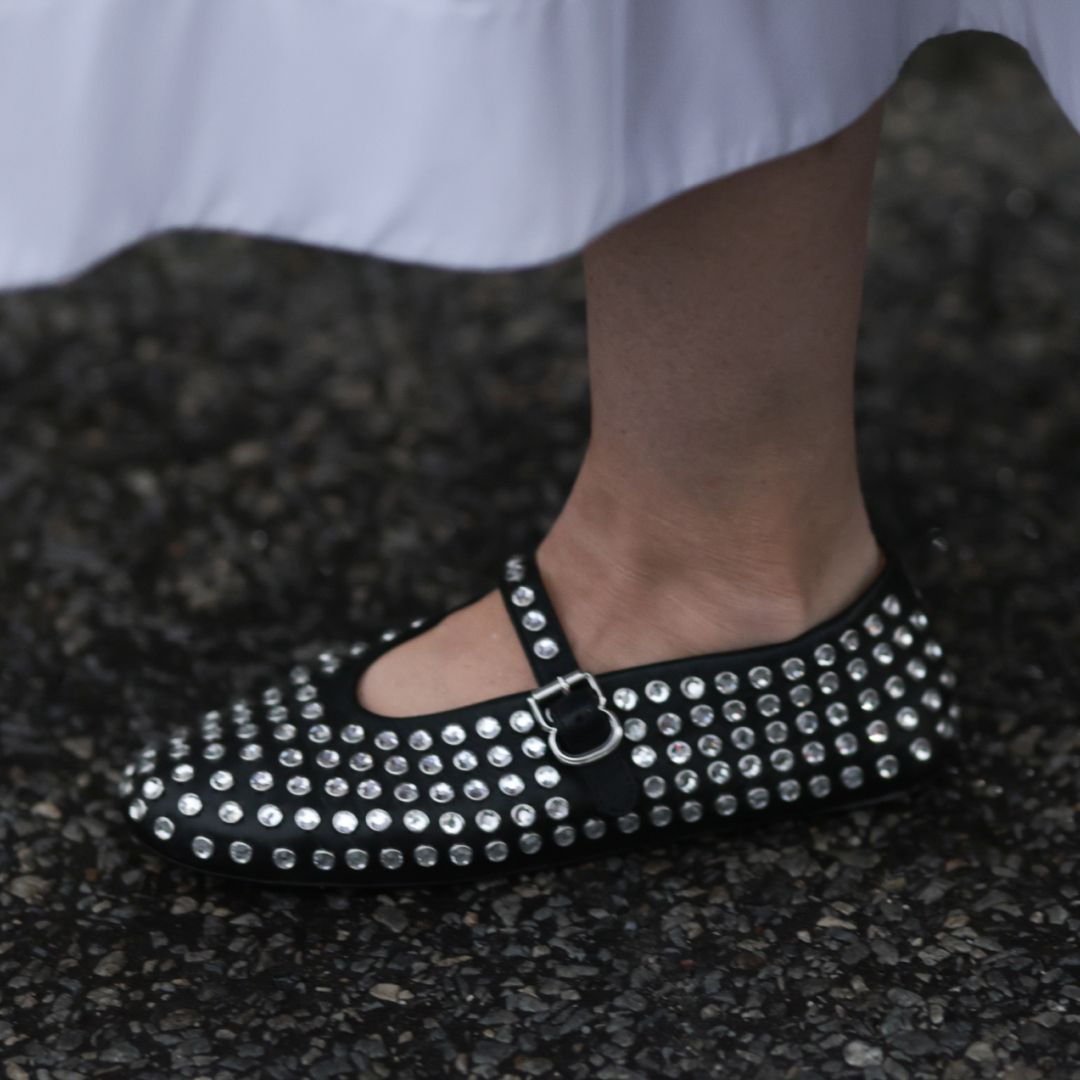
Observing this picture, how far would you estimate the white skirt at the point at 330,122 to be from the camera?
0.74 m

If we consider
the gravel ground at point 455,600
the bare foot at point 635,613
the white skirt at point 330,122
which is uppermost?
the white skirt at point 330,122

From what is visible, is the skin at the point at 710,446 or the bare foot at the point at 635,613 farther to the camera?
the bare foot at the point at 635,613

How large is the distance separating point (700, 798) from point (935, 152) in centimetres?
153

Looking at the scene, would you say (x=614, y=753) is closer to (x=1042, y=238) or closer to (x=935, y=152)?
(x=1042, y=238)

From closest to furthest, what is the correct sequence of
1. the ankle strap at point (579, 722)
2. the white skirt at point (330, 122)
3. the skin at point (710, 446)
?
the white skirt at point (330, 122)
the skin at point (710, 446)
the ankle strap at point (579, 722)

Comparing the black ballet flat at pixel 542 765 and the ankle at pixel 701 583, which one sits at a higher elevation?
the ankle at pixel 701 583

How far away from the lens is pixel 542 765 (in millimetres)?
1042

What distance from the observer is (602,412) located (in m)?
1.05

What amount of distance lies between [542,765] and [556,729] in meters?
0.03

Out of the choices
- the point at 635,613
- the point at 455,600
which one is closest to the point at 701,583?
the point at 635,613

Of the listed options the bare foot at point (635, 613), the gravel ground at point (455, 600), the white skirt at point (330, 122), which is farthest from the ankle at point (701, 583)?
the white skirt at point (330, 122)

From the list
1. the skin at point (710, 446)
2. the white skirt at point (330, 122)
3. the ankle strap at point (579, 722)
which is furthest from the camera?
the ankle strap at point (579, 722)

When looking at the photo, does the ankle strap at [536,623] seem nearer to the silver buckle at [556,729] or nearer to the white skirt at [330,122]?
the silver buckle at [556,729]

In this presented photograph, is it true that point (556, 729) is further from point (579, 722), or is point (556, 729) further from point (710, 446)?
point (710, 446)
